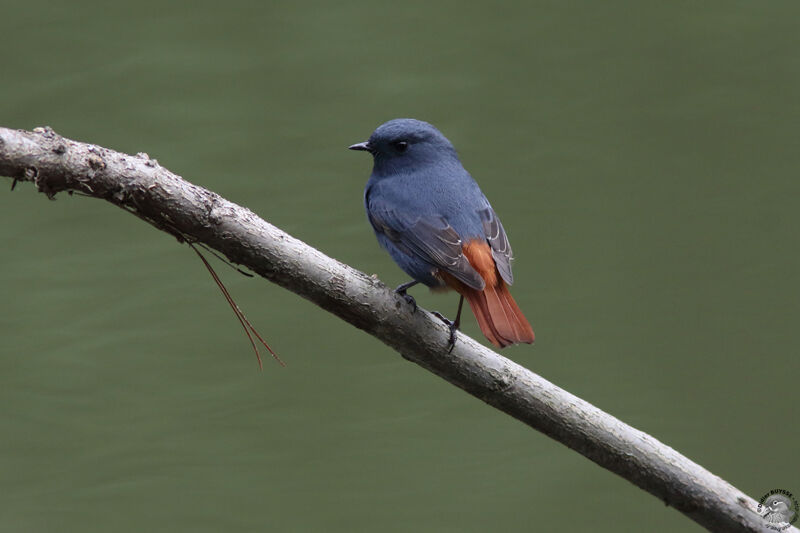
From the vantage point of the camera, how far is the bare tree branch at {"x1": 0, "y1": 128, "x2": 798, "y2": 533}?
1.92 meters

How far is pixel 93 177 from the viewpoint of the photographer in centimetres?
193

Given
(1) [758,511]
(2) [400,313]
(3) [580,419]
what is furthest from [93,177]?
(1) [758,511]

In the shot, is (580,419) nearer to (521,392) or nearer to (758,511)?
(521,392)

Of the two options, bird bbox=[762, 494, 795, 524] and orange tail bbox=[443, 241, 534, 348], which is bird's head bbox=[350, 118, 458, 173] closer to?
orange tail bbox=[443, 241, 534, 348]

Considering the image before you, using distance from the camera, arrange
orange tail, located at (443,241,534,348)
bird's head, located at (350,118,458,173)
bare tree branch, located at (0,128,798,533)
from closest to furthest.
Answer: bare tree branch, located at (0,128,798,533)
orange tail, located at (443,241,534,348)
bird's head, located at (350,118,458,173)

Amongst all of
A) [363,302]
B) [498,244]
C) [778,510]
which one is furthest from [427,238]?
[778,510]

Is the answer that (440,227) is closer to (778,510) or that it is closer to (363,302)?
(363,302)

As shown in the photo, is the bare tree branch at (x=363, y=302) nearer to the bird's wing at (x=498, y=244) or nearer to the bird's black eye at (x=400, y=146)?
the bird's wing at (x=498, y=244)

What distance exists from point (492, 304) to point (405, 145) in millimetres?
681

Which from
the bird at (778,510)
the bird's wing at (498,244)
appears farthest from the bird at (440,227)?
the bird at (778,510)

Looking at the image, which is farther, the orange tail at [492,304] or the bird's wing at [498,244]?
the bird's wing at [498,244]

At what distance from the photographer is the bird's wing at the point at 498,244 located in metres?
2.45

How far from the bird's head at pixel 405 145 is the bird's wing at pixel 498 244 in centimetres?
27

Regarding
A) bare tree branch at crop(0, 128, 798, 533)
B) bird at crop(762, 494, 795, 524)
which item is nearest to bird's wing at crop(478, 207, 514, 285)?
bare tree branch at crop(0, 128, 798, 533)
